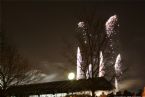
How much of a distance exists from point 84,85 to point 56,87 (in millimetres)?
11010

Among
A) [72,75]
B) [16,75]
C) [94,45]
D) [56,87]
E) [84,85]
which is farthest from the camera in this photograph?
[56,87]

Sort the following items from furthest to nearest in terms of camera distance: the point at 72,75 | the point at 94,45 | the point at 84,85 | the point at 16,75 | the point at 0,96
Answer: the point at 84,85, the point at 16,75, the point at 0,96, the point at 94,45, the point at 72,75

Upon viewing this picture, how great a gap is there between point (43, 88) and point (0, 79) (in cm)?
2701

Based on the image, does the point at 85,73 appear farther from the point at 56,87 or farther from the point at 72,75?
the point at 56,87

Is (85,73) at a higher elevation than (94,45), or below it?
below

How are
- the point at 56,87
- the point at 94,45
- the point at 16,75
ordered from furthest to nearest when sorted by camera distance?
1. the point at 56,87
2. the point at 16,75
3. the point at 94,45

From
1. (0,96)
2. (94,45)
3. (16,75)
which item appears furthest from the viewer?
(16,75)

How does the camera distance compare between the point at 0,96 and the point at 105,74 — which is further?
the point at 0,96

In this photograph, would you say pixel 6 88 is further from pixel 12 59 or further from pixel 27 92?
pixel 27 92

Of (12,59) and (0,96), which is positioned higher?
(12,59)

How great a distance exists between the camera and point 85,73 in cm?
3303

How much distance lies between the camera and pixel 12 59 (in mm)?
44781

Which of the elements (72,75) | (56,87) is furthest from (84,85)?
(72,75)

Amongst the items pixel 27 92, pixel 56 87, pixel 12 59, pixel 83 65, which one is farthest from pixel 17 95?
pixel 83 65
